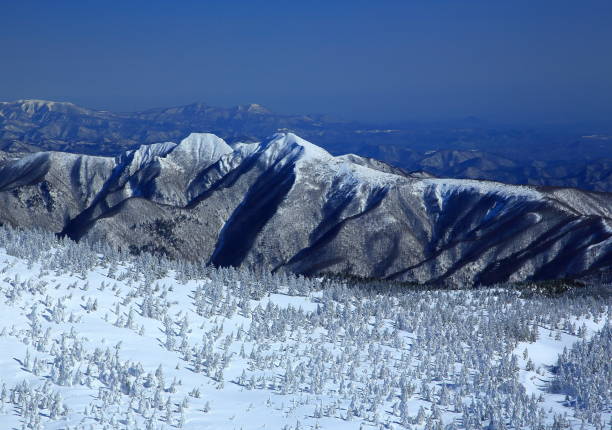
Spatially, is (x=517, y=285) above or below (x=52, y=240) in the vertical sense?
below

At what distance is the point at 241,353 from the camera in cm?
5144

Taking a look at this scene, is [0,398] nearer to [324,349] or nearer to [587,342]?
[324,349]

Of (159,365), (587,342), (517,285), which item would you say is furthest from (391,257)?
Answer: (159,365)

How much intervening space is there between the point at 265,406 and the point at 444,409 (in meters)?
12.2

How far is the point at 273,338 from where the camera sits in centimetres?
5628

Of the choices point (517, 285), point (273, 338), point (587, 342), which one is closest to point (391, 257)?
point (517, 285)

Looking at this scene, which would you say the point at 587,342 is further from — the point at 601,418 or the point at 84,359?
the point at 84,359

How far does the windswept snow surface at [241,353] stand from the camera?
4078 cm

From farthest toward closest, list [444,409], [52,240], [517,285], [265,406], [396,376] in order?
[517,285]
[52,240]
[396,376]
[444,409]
[265,406]

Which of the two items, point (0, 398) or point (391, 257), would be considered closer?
point (0, 398)

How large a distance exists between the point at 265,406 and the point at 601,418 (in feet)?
72.3

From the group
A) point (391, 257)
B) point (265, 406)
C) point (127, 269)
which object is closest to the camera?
point (265, 406)

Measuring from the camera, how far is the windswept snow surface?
134 ft

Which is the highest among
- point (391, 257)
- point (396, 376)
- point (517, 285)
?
point (396, 376)
